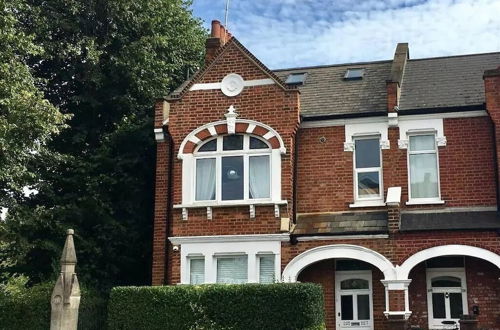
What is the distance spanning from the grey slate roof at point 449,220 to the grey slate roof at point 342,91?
132 inches

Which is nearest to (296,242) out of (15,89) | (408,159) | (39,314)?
(408,159)

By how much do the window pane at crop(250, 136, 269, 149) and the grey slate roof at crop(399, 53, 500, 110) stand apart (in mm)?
4140

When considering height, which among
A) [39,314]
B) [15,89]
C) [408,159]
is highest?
[15,89]

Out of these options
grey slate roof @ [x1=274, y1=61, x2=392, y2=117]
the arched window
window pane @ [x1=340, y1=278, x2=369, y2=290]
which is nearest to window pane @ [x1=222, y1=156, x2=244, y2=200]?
→ the arched window

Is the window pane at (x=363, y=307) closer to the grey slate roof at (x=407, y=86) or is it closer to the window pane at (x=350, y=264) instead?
the window pane at (x=350, y=264)

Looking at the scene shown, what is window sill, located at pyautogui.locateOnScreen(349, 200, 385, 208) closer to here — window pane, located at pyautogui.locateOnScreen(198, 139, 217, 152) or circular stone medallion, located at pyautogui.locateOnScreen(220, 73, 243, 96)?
window pane, located at pyautogui.locateOnScreen(198, 139, 217, 152)

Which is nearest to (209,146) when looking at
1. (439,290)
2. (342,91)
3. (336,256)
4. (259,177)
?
(259,177)

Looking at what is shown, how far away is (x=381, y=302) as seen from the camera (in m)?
19.2

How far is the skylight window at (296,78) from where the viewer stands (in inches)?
920

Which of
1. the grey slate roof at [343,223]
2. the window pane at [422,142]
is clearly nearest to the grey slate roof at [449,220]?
the grey slate roof at [343,223]

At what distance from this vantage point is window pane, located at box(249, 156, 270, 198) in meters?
20.1

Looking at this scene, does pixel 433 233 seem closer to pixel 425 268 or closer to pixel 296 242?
pixel 425 268

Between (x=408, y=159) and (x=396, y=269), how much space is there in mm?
3472

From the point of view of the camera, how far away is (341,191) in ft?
66.3
